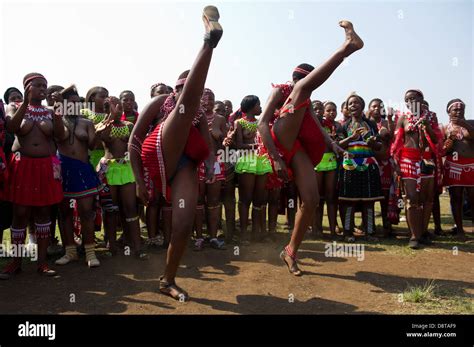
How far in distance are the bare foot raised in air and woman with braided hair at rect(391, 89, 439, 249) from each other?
7.88 ft

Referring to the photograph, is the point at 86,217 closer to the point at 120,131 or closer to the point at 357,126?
the point at 120,131

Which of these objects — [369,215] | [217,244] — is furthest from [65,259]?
[369,215]

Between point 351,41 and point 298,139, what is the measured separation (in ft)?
4.05

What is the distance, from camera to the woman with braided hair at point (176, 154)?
12.5 feet

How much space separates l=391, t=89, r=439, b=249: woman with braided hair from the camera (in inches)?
247

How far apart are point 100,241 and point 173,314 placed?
350 cm

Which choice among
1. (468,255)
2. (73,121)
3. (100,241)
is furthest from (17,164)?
(468,255)

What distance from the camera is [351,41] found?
433 cm

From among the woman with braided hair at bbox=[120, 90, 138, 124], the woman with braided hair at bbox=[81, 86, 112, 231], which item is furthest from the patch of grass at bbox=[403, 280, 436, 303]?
the woman with braided hair at bbox=[120, 90, 138, 124]

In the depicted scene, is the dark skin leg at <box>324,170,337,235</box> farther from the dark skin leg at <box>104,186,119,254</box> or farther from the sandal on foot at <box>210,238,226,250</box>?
the dark skin leg at <box>104,186,119,254</box>

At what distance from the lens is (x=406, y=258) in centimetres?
562

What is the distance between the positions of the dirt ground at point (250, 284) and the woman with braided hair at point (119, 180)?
1.11 feet

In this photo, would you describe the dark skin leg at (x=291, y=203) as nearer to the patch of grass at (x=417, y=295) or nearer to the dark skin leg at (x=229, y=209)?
the dark skin leg at (x=229, y=209)
